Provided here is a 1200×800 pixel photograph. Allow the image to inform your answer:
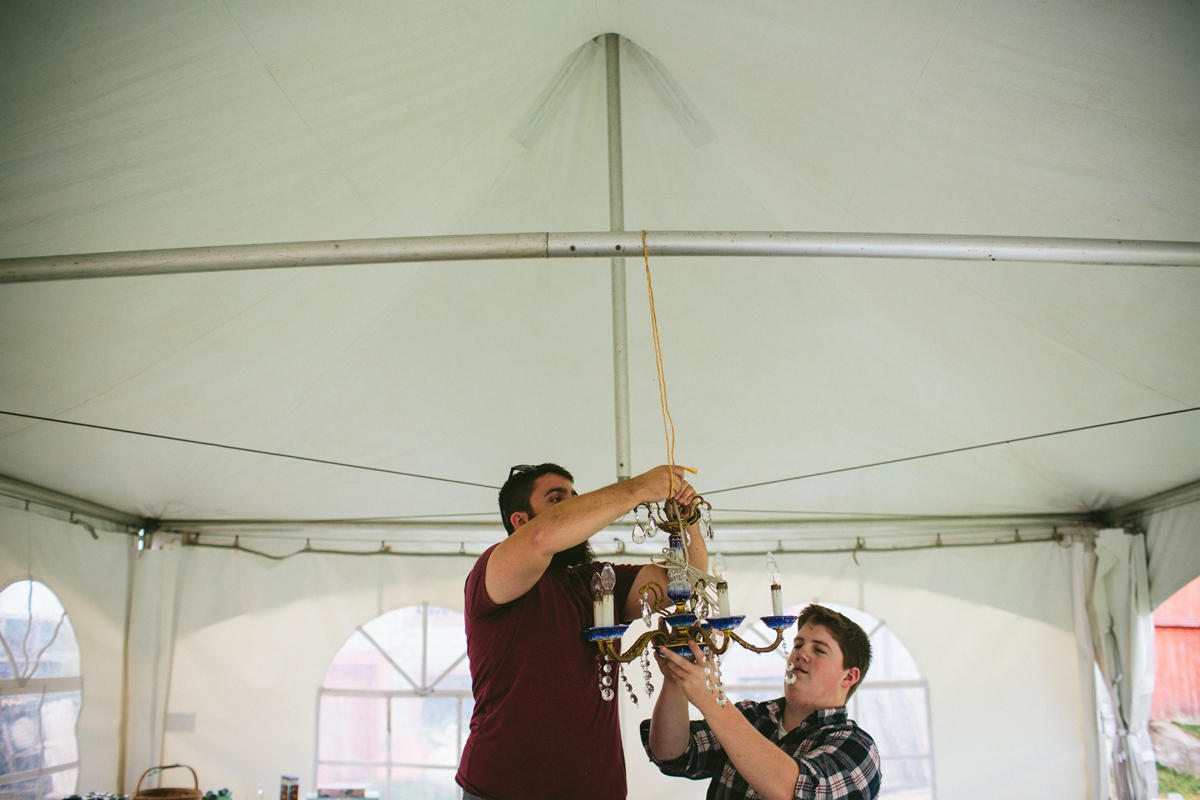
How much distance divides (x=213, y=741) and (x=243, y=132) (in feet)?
16.4

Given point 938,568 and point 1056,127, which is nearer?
point 1056,127

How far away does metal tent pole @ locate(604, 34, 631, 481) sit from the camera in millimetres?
2801

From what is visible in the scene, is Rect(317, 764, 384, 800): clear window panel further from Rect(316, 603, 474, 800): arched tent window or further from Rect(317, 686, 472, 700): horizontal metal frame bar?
Rect(317, 686, 472, 700): horizontal metal frame bar

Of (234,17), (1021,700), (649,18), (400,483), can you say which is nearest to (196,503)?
(400,483)

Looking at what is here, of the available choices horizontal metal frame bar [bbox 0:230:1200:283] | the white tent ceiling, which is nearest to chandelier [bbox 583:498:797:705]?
horizontal metal frame bar [bbox 0:230:1200:283]

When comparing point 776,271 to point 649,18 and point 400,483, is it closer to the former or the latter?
point 649,18

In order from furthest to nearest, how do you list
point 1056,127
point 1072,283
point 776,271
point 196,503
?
point 196,503 → point 776,271 → point 1072,283 → point 1056,127

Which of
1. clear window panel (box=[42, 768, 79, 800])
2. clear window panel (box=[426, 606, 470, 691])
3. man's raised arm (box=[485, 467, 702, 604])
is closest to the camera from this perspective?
man's raised arm (box=[485, 467, 702, 604])

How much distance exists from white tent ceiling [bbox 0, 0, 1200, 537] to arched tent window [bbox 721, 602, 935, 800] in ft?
6.33

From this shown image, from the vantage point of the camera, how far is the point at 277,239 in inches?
120

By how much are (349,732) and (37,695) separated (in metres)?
2.22

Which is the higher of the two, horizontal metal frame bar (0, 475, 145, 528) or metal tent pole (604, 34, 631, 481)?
metal tent pole (604, 34, 631, 481)

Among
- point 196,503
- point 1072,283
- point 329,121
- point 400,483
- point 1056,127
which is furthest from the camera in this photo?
point 196,503

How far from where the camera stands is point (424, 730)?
614 centimetres
